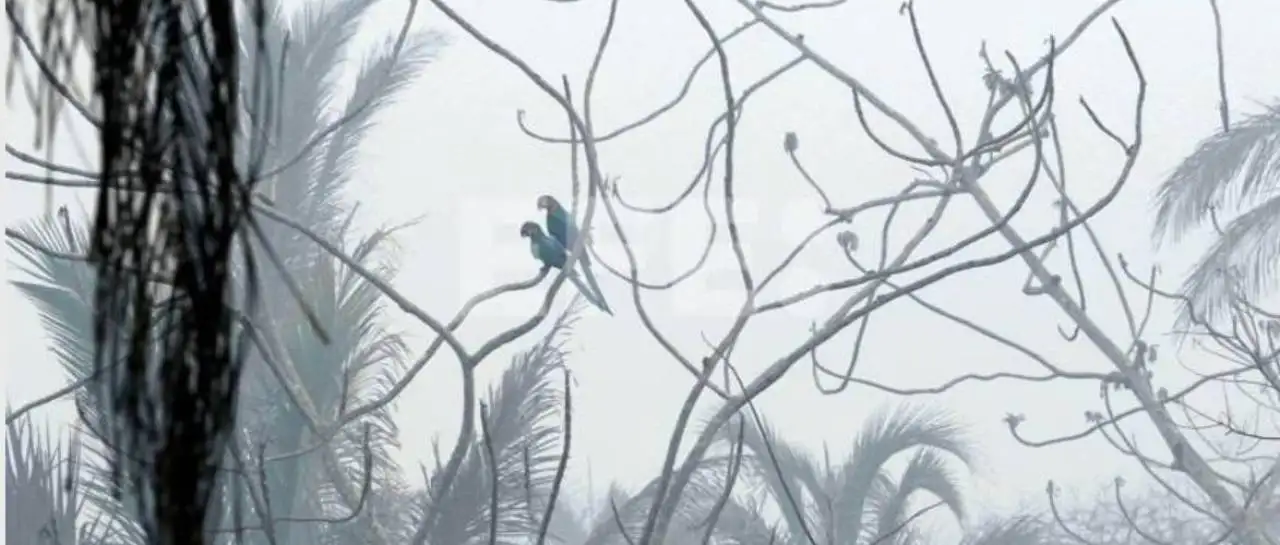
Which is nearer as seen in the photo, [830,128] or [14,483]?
[14,483]

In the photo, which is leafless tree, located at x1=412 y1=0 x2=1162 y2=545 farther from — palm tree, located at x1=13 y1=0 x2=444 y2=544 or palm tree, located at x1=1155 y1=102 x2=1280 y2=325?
palm tree, located at x1=1155 y1=102 x2=1280 y2=325

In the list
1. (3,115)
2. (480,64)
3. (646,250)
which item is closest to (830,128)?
(646,250)

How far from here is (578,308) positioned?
2035 mm

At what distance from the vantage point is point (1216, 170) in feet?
8.04

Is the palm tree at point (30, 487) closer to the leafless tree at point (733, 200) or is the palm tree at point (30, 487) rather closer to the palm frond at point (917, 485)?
the leafless tree at point (733, 200)

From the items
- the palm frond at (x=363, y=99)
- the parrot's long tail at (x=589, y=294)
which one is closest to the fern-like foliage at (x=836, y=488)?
the palm frond at (x=363, y=99)

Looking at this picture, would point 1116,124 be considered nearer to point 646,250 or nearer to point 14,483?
point 646,250

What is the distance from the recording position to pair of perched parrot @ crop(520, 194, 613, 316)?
155 cm

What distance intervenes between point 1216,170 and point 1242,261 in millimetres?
124

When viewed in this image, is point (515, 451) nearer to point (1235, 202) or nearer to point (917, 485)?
point (917, 485)

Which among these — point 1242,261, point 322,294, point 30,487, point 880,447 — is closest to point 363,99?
point 322,294

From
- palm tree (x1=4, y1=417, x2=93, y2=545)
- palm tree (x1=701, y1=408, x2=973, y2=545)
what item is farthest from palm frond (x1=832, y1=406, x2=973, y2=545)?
palm tree (x1=4, y1=417, x2=93, y2=545)

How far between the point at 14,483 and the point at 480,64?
2.23 feet

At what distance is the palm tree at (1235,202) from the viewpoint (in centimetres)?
238
